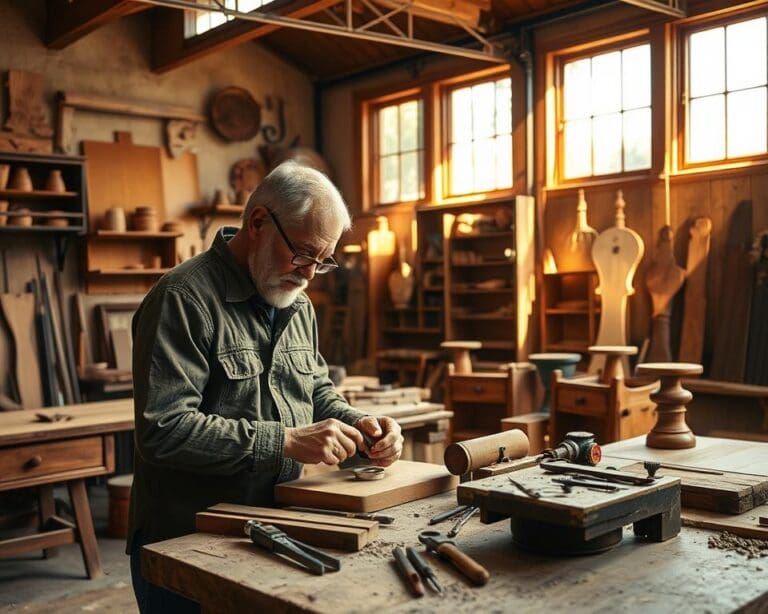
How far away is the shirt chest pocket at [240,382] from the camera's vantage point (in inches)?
81.4

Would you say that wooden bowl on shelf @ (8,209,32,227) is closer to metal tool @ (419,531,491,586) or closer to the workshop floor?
the workshop floor

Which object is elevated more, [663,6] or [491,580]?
[663,6]

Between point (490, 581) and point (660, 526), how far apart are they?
455 mm

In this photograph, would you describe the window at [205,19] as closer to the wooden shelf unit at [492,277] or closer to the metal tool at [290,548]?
the wooden shelf unit at [492,277]

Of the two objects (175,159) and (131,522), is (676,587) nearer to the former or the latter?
(131,522)

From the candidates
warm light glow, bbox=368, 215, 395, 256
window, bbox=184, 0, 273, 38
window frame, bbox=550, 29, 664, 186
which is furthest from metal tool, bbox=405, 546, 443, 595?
window, bbox=184, 0, 273, 38

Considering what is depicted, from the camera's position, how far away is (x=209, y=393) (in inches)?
81.3

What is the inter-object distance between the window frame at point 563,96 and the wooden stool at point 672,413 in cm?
362

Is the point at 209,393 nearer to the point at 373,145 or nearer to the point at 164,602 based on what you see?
the point at 164,602

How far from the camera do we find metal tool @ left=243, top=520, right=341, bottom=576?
61.9 inches

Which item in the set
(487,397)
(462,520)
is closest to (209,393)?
(462,520)

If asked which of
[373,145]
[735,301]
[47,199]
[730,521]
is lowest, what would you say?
[730,521]

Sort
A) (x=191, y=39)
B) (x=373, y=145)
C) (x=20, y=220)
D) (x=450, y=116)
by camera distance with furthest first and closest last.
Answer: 1. (x=373, y=145)
2. (x=450, y=116)
3. (x=191, y=39)
4. (x=20, y=220)

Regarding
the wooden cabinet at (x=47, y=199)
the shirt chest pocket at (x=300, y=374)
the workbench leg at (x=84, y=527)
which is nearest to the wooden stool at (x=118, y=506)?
the workbench leg at (x=84, y=527)
